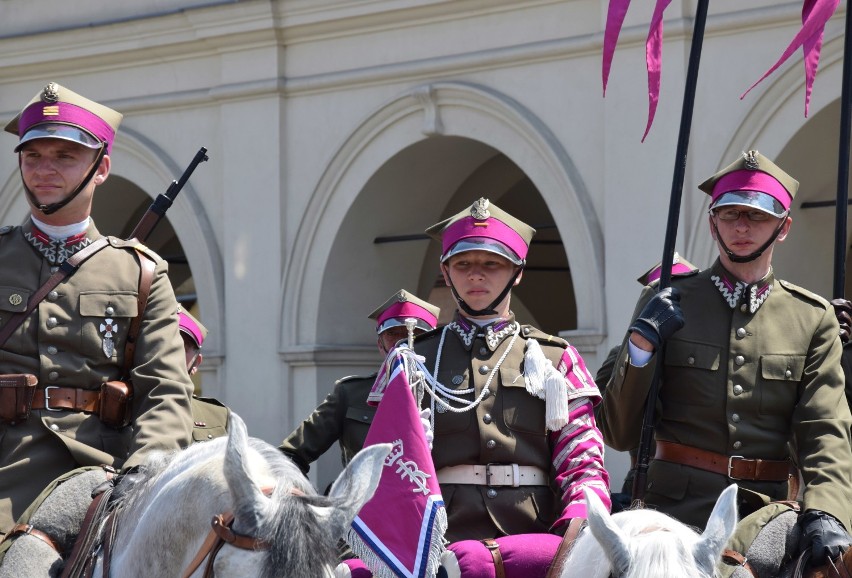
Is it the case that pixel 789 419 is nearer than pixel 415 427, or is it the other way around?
pixel 415 427

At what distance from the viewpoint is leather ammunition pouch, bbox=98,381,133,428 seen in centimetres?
468

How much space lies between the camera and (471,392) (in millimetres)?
5137

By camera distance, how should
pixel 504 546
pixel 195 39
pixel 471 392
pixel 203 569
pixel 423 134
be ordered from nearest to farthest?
pixel 203 569 < pixel 504 546 < pixel 471 392 < pixel 423 134 < pixel 195 39

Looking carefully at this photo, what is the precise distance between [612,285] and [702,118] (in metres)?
1.33

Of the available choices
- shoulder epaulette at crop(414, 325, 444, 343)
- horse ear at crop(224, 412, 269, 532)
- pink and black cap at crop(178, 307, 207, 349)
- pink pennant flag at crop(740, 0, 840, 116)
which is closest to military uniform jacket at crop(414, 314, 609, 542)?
shoulder epaulette at crop(414, 325, 444, 343)

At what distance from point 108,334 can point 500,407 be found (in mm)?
1251

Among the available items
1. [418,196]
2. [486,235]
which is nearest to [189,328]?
[486,235]

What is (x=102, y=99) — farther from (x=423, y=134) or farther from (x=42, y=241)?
(x=42, y=241)

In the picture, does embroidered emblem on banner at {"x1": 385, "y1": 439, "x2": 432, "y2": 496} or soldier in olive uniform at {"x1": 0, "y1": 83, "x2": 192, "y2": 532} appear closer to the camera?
soldier in olive uniform at {"x1": 0, "y1": 83, "x2": 192, "y2": 532}

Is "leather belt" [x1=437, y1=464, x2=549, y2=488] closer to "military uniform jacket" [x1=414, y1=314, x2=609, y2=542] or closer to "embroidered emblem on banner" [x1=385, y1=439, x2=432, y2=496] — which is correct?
"military uniform jacket" [x1=414, y1=314, x2=609, y2=542]

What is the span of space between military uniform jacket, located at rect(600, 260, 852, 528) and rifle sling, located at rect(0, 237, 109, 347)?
1.81m

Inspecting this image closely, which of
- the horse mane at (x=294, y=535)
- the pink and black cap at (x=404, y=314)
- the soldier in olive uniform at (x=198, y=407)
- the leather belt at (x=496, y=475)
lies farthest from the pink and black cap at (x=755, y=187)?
the soldier in olive uniform at (x=198, y=407)

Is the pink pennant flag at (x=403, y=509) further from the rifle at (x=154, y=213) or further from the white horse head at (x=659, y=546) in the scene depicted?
the rifle at (x=154, y=213)

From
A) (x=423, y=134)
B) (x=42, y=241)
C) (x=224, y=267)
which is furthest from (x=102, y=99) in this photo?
(x=42, y=241)
